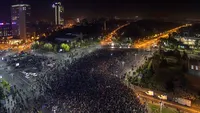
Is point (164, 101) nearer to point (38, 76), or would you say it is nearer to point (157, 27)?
point (38, 76)

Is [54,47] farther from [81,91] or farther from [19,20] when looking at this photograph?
[19,20]

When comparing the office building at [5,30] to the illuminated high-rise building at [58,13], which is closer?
the office building at [5,30]

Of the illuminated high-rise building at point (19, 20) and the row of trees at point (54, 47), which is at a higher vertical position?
the illuminated high-rise building at point (19, 20)

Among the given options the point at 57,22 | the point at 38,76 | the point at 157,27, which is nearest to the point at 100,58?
the point at 38,76

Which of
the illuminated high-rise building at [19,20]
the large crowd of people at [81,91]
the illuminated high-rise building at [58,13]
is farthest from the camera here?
the illuminated high-rise building at [58,13]

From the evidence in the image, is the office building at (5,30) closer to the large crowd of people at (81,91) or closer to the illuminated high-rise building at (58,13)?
the illuminated high-rise building at (58,13)

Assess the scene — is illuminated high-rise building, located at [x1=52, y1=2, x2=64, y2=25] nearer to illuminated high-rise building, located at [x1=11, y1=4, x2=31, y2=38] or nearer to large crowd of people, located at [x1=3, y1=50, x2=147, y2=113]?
illuminated high-rise building, located at [x1=11, y1=4, x2=31, y2=38]

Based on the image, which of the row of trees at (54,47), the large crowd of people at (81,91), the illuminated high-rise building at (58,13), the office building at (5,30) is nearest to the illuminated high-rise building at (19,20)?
the office building at (5,30)

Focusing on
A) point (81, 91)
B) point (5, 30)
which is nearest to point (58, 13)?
point (5, 30)
